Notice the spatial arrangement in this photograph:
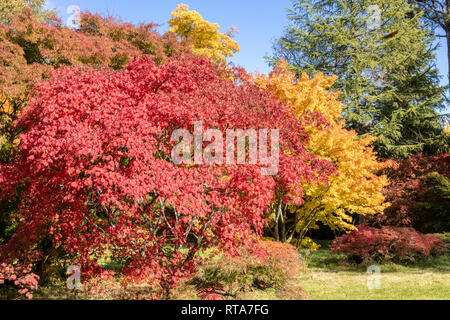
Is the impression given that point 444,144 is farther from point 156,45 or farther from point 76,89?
point 76,89

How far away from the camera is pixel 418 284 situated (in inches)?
367

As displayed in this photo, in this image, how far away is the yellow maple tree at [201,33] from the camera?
901 inches

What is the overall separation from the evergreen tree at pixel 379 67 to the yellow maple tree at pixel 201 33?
3.56 metres

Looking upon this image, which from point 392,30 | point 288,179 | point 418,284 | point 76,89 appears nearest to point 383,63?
point 392,30

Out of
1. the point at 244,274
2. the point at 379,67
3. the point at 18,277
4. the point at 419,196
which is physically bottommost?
the point at 18,277

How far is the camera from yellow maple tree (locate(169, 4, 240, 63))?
22875mm

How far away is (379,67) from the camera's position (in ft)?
79.7

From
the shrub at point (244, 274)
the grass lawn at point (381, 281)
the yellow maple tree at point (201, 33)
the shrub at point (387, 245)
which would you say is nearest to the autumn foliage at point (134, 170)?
the shrub at point (244, 274)

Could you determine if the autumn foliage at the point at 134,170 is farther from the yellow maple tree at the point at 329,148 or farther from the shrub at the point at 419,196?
the shrub at the point at 419,196

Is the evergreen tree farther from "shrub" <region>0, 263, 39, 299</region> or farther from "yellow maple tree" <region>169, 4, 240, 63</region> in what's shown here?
"shrub" <region>0, 263, 39, 299</region>

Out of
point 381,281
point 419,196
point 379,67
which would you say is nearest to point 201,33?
point 379,67

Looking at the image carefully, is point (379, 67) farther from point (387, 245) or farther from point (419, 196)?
point (387, 245)

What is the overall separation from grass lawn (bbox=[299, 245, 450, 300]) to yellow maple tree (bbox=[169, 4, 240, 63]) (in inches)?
576

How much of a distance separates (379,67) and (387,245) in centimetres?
1562
